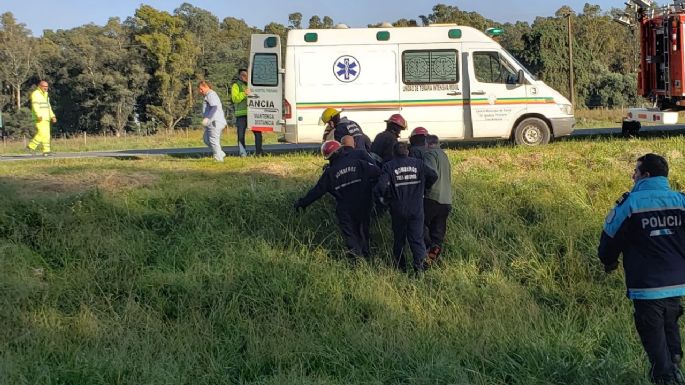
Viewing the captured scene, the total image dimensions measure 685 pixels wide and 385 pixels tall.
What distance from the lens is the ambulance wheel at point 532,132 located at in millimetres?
12734

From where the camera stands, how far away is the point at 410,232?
23.9 ft

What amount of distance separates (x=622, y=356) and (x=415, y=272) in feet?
8.04

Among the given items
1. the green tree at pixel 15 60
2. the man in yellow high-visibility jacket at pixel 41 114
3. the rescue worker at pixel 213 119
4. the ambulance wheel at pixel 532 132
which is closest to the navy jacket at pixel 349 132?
the rescue worker at pixel 213 119

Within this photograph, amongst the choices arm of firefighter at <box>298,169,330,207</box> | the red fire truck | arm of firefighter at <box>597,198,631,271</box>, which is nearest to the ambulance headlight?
the red fire truck

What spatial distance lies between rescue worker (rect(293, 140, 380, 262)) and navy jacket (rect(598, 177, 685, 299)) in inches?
124

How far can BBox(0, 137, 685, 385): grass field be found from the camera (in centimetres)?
555

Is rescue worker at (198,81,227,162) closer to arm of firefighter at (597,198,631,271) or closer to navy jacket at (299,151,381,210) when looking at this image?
navy jacket at (299,151,381,210)

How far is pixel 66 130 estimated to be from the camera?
48.2m

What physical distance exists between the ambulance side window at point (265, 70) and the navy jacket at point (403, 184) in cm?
637

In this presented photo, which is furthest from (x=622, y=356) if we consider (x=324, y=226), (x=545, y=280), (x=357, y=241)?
(x=324, y=226)

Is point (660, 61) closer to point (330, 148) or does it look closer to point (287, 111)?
point (287, 111)

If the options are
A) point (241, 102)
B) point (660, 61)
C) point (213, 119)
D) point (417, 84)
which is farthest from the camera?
point (660, 61)

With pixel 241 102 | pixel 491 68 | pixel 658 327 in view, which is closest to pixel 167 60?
pixel 241 102

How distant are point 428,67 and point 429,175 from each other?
6.01 m
